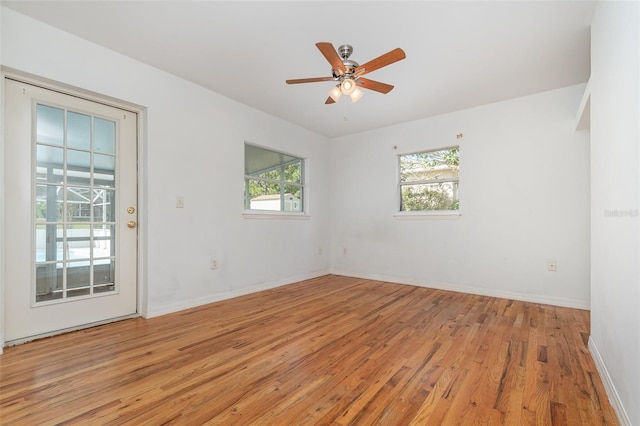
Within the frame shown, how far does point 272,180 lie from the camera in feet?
14.6

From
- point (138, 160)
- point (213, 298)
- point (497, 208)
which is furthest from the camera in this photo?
point (497, 208)

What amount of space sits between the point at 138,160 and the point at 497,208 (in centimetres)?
423

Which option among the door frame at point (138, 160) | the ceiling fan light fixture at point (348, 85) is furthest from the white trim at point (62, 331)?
the ceiling fan light fixture at point (348, 85)

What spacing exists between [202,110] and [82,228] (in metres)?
1.73

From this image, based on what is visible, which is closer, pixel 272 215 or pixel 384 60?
pixel 384 60

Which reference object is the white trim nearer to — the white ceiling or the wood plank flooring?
the wood plank flooring

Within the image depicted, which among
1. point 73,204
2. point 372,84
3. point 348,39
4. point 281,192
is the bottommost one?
point 73,204

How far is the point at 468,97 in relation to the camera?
3.66 meters

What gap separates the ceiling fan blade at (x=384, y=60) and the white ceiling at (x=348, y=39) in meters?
0.36

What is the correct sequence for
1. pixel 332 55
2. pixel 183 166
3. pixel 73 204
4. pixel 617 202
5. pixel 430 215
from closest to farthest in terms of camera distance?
pixel 617 202, pixel 332 55, pixel 73 204, pixel 183 166, pixel 430 215

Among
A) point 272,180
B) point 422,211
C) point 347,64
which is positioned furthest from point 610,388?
point 272,180

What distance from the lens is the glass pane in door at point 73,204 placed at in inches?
95.5

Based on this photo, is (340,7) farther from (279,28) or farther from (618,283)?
(618,283)

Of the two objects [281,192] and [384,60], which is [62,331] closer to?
[281,192]
